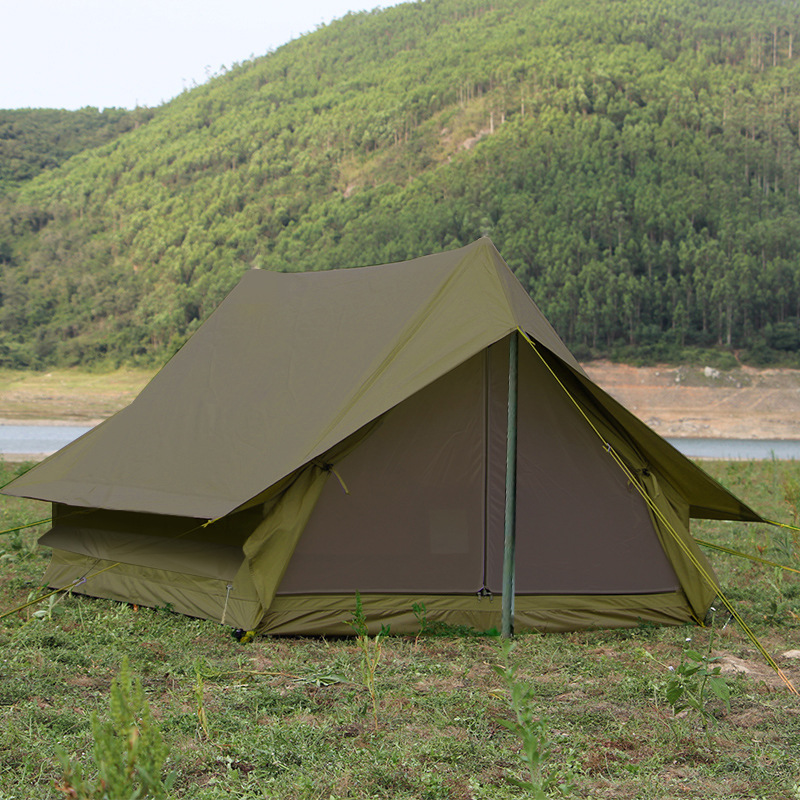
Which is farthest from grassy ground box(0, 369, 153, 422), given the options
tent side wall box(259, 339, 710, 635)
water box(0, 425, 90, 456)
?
tent side wall box(259, 339, 710, 635)

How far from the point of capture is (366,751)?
9.50 ft

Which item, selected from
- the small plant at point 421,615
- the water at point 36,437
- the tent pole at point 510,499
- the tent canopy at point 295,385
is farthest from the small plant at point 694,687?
the water at point 36,437

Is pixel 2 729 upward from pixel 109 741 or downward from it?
downward

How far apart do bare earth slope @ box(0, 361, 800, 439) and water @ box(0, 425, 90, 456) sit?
7.92 ft

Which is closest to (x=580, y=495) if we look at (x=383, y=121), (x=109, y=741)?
(x=109, y=741)

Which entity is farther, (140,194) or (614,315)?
(140,194)

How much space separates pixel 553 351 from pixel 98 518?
3.17m

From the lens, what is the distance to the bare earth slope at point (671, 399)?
4425 cm

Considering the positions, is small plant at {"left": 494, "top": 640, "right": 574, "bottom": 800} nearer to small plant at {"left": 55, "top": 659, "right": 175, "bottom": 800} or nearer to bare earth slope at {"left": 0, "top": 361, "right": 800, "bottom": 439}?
small plant at {"left": 55, "top": 659, "right": 175, "bottom": 800}

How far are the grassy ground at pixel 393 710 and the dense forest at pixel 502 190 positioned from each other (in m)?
54.9

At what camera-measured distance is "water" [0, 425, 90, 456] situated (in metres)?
27.6

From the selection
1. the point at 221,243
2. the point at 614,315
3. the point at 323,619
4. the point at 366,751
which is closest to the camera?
the point at 366,751

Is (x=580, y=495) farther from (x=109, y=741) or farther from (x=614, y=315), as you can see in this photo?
(x=614, y=315)

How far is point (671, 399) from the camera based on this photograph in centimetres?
4916
